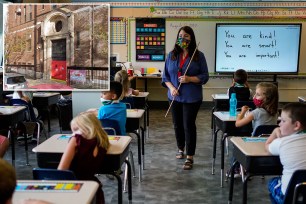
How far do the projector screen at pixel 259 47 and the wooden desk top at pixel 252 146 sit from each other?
601cm

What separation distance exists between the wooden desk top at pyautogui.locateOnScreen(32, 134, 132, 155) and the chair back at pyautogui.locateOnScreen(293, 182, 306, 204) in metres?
1.10

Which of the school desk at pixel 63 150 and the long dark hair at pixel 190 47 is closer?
the school desk at pixel 63 150

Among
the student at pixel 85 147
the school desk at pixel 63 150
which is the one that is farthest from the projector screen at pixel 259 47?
the student at pixel 85 147

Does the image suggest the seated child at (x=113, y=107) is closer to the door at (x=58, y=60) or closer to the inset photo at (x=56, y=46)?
the inset photo at (x=56, y=46)

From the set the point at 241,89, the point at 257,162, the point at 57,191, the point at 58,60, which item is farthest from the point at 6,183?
the point at 241,89

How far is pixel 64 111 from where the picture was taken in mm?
6371

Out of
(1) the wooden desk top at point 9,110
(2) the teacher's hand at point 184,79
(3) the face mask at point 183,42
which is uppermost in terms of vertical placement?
(3) the face mask at point 183,42

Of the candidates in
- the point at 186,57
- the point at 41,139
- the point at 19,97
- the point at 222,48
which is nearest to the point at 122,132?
the point at 186,57

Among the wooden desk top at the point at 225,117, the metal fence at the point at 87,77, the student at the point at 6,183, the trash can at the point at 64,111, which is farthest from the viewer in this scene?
the trash can at the point at 64,111

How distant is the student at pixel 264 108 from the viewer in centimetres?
348

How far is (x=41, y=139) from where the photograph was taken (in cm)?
598

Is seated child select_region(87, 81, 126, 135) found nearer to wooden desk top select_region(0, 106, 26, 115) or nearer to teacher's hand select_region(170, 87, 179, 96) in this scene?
teacher's hand select_region(170, 87, 179, 96)

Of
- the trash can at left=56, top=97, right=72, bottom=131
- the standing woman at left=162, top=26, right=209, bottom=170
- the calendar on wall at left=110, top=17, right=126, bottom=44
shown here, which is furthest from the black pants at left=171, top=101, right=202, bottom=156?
the calendar on wall at left=110, top=17, right=126, bottom=44

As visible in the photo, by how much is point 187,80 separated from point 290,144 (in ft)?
6.33
